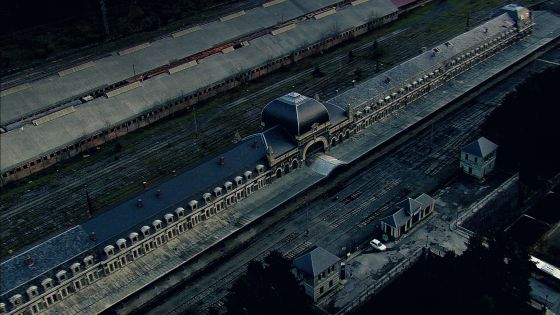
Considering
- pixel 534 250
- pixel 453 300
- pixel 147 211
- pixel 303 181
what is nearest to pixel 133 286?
pixel 147 211

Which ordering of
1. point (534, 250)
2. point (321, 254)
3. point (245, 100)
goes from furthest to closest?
point (245, 100), point (534, 250), point (321, 254)

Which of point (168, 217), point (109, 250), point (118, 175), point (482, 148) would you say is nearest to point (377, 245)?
point (482, 148)

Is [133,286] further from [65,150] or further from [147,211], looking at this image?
[65,150]

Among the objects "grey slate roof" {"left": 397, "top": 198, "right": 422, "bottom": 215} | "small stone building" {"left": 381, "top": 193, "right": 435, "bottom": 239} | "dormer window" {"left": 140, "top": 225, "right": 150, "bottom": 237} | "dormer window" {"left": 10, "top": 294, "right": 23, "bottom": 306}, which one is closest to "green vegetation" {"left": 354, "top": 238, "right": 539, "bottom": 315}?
"small stone building" {"left": 381, "top": 193, "right": 435, "bottom": 239}

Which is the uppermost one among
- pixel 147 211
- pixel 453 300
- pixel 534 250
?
pixel 147 211

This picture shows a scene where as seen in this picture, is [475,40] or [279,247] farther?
[475,40]

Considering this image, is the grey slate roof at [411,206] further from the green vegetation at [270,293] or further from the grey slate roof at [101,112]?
the grey slate roof at [101,112]
